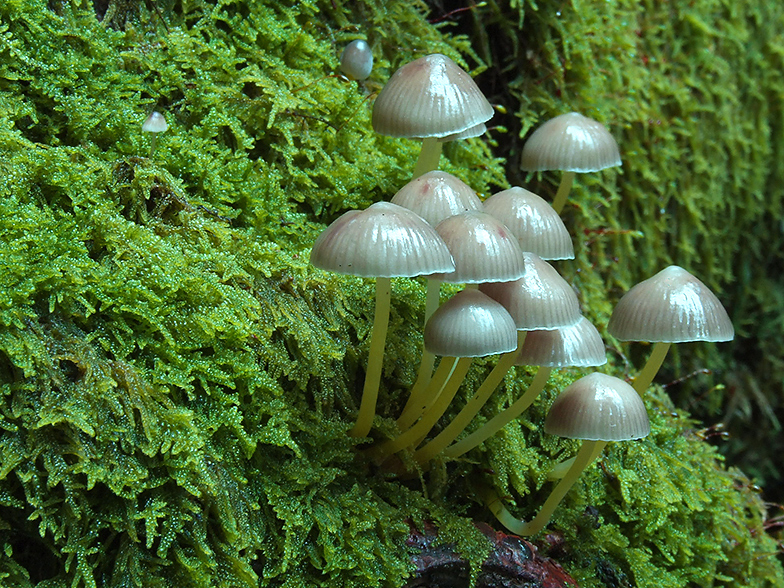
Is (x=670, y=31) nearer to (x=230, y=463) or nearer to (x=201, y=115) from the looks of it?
(x=201, y=115)

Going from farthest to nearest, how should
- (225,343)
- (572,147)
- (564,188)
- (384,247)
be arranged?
1. (564,188)
2. (572,147)
3. (225,343)
4. (384,247)

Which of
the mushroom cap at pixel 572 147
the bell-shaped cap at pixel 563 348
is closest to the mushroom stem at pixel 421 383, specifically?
the bell-shaped cap at pixel 563 348

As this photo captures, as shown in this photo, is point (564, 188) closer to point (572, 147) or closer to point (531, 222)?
point (572, 147)

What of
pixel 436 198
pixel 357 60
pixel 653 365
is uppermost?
pixel 357 60

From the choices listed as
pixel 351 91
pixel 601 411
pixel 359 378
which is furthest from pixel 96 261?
pixel 601 411

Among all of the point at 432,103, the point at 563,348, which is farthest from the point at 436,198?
the point at 563,348

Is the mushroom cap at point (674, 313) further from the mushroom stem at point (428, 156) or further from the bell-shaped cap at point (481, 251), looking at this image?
the mushroom stem at point (428, 156)
